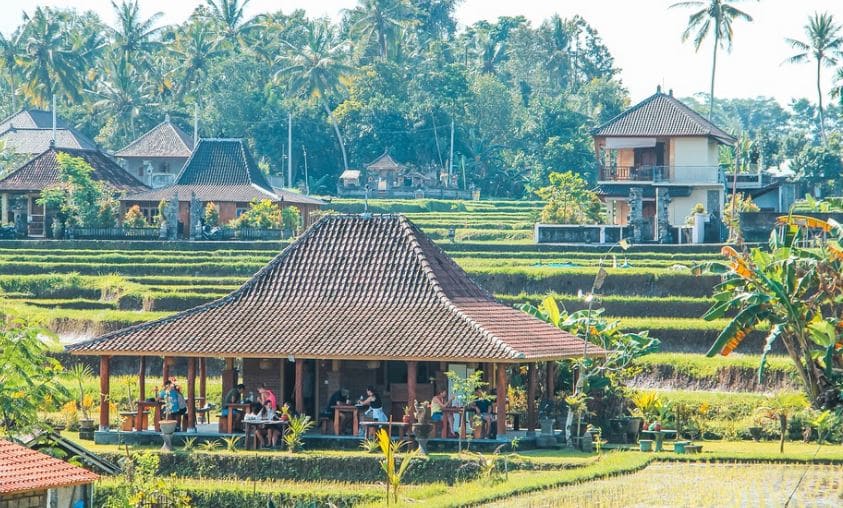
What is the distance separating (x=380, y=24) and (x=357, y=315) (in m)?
69.1

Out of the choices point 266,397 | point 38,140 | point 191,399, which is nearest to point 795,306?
point 266,397

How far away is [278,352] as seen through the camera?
109 ft

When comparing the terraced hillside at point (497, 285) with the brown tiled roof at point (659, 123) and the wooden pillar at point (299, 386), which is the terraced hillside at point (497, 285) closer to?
the wooden pillar at point (299, 386)

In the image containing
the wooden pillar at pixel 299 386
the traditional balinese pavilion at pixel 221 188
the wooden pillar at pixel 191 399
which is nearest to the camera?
the wooden pillar at pixel 299 386

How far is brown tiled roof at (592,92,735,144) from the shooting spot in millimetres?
64500

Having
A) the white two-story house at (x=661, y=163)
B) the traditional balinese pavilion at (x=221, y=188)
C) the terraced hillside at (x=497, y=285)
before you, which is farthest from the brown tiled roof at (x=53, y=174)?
the white two-story house at (x=661, y=163)

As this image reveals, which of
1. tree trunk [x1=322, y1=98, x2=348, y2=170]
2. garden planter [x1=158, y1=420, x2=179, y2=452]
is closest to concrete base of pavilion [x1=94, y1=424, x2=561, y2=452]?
garden planter [x1=158, y1=420, x2=179, y2=452]

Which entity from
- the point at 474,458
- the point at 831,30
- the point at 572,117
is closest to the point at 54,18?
the point at 572,117

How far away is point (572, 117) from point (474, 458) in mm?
60765

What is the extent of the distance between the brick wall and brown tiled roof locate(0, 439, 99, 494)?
0.31 m

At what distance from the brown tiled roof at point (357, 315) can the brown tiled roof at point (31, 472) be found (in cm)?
802

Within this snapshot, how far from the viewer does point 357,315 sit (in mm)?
34906

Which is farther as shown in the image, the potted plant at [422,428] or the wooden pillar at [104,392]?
the wooden pillar at [104,392]

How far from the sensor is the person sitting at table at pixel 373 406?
110ft
